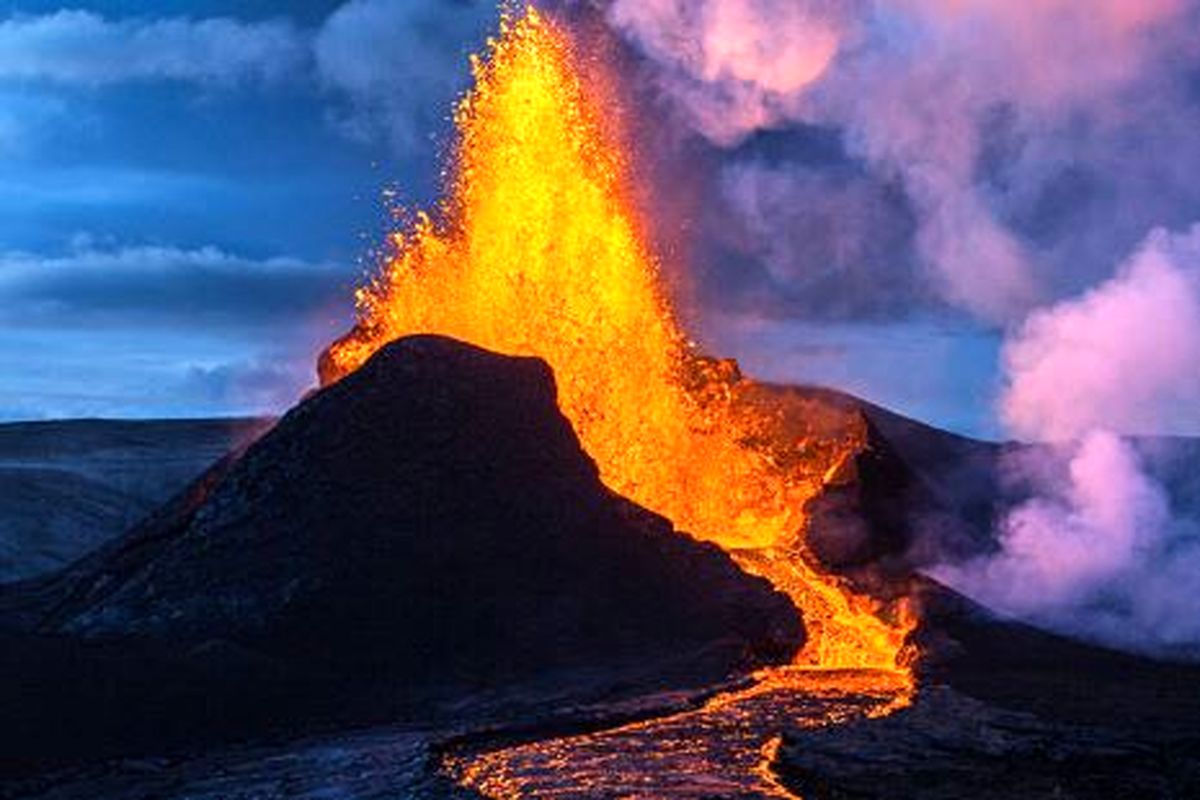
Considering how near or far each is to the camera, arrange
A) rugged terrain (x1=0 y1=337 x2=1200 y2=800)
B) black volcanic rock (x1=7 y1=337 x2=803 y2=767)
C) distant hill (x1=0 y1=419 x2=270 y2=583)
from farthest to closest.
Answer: distant hill (x1=0 y1=419 x2=270 y2=583) → black volcanic rock (x1=7 y1=337 x2=803 y2=767) → rugged terrain (x1=0 y1=337 x2=1200 y2=800)

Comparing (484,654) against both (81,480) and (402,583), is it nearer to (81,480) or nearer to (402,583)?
(402,583)

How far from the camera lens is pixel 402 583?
21.6 metres

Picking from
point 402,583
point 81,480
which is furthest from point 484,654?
point 81,480

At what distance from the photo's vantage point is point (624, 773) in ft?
44.1

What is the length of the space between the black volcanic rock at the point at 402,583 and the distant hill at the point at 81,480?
20.1 m

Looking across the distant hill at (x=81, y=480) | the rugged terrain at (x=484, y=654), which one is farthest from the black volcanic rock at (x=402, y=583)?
the distant hill at (x=81, y=480)

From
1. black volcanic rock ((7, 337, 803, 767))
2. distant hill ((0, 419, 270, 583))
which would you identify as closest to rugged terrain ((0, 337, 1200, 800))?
black volcanic rock ((7, 337, 803, 767))

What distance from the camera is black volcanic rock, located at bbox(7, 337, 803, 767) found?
19125 millimetres

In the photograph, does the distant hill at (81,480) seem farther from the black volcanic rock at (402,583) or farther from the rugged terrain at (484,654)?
the black volcanic rock at (402,583)

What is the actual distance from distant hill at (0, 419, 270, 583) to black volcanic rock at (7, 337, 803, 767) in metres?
20.1

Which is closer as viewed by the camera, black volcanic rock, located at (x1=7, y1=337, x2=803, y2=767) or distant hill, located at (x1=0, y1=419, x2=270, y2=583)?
black volcanic rock, located at (x1=7, y1=337, x2=803, y2=767)

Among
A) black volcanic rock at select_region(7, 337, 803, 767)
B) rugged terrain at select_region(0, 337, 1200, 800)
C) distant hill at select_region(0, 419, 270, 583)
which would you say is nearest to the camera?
rugged terrain at select_region(0, 337, 1200, 800)

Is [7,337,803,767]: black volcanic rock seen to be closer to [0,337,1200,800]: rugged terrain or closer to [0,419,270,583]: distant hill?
[0,337,1200,800]: rugged terrain

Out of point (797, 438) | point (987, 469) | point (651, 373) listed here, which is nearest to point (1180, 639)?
point (797, 438)
